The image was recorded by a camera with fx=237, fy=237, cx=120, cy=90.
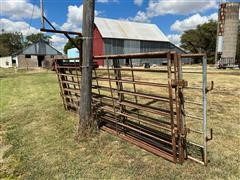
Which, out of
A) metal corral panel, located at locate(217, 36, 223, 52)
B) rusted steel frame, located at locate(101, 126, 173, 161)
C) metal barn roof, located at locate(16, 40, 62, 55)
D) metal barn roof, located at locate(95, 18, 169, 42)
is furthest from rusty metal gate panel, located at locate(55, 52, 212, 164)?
metal barn roof, located at locate(16, 40, 62, 55)

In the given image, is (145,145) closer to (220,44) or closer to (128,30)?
(220,44)

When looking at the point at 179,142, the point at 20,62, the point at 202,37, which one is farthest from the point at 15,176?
the point at 202,37

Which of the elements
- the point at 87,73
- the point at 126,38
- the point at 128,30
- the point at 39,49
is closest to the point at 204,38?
the point at 128,30

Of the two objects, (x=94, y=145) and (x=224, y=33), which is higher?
(x=224, y=33)

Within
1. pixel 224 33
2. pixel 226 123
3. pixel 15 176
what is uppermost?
pixel 224 33

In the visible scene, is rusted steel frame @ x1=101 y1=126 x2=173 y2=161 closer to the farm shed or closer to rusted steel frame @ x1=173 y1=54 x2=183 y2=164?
rusted steel frame @ x1=173 y1=54 x2=183 y2=164

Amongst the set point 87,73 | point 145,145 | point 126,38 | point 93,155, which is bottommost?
point 93,155

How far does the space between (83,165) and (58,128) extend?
6.32 feet

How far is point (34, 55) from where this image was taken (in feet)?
137

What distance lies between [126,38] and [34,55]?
17624 millimetres

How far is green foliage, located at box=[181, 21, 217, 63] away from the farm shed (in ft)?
94.2

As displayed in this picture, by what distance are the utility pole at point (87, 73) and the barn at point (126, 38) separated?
2843 cm

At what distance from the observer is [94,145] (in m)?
4.23

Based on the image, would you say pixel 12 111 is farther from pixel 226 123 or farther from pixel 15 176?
pixel 226 123
